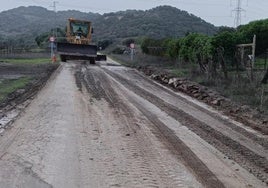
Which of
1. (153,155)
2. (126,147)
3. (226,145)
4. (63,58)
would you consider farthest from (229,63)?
(153,155)

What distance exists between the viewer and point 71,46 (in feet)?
128

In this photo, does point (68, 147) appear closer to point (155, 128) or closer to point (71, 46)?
point (155, 128)

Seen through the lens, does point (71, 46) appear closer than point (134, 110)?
No

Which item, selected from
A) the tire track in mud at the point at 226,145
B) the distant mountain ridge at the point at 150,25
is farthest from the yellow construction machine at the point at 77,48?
the distant mountain ridge at the point at 150,25

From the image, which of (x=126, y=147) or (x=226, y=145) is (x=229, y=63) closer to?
(x=226, y=145)

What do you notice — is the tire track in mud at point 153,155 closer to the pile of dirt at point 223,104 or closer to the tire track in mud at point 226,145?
the tire track in mud at point 226,145

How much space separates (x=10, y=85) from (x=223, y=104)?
926 centimetres

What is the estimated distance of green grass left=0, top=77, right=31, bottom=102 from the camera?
1791 cm

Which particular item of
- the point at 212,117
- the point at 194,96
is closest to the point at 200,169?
the point at 212,117

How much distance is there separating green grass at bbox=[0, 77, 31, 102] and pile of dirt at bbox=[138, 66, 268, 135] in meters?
6.87

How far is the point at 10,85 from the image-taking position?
830 inches

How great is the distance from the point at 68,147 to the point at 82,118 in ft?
11.0

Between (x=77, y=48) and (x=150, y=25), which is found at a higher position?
(x=150, y=25)

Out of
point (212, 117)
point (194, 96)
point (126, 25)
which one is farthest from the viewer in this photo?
point (126, 25)
